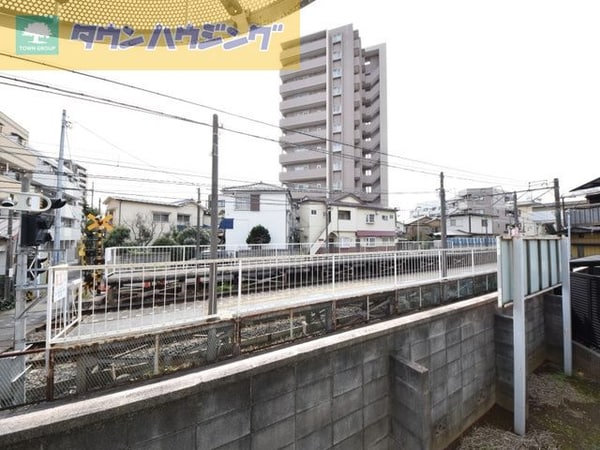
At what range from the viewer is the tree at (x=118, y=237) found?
21.8 m

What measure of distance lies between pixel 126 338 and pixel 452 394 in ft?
19.8

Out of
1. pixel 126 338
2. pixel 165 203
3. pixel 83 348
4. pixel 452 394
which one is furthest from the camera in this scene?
pixel 165 203

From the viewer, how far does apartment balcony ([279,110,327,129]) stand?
134 feet

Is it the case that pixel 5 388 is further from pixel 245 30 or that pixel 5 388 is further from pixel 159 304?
pixel 245 30

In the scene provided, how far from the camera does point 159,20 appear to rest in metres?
1.15

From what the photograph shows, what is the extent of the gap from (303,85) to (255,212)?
26.9m

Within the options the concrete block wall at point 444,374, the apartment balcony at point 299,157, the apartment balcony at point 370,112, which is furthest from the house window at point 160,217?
the apartment balcony at point 370,112

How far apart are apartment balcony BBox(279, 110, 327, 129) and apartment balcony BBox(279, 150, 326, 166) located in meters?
4.06

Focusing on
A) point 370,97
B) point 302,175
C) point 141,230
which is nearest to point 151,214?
point 141,230

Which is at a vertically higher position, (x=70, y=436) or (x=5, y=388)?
(x=70, y=436)

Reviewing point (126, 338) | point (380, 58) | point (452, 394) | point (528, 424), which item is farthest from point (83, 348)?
point (380, 58)

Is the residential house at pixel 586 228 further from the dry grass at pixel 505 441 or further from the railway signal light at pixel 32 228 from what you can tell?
the railway signal light at pixel 32 228

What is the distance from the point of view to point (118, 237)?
874 inches

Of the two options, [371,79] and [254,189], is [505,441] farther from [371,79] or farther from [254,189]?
[371,79]
